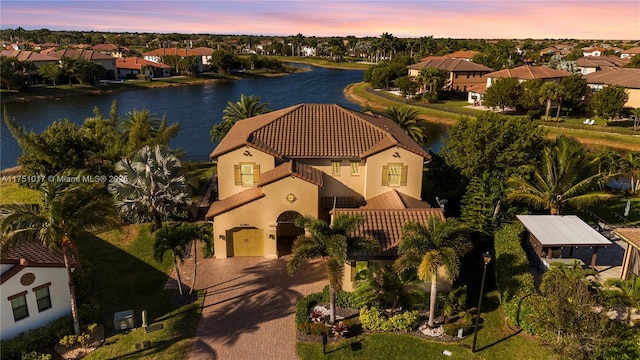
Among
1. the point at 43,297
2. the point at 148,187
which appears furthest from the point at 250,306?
the point at 148,187

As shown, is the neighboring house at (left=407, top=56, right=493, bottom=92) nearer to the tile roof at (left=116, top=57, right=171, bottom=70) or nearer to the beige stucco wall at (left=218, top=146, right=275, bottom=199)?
the tile roof at (left=116, top=57, right=171, bottom=70)

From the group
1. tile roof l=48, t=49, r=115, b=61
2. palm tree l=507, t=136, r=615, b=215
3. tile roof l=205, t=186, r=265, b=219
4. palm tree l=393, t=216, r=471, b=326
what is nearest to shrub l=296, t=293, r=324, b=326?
palm tree l=393, t=216, r=471, b=326

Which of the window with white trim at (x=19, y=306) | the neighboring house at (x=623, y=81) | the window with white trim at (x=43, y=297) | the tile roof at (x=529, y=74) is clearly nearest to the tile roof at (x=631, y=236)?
the window with white trim at (x=43, y=297)

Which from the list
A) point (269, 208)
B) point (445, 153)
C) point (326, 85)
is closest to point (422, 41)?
point (326, 85)

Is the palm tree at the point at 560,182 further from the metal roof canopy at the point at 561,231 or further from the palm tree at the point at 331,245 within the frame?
the palm tree at the point at 331,245

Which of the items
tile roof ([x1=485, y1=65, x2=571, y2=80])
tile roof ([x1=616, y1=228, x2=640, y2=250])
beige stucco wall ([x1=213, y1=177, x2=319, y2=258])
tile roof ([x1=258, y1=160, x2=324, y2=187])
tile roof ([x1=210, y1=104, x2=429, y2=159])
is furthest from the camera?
tile roof ([x1=485, y1=65, x2=571, y2=80])

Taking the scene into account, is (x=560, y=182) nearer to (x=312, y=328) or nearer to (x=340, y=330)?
(x=340, y=330)
